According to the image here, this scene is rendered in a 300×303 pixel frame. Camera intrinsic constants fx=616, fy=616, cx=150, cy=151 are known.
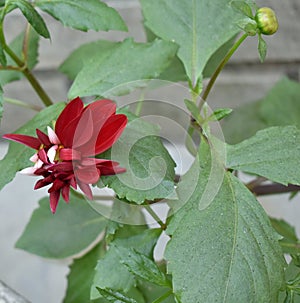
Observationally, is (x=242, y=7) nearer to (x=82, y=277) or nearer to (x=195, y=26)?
(x=195, y=26)

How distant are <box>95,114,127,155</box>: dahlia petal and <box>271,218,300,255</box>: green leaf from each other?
0.16 metres

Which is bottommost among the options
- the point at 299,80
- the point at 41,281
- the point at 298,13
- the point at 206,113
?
the point at 41,281

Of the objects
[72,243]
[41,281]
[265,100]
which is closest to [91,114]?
[72,243]

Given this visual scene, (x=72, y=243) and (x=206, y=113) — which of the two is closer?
(x=206, y=113)

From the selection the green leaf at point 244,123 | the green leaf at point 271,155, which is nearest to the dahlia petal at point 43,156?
the green leaf at point 271,155

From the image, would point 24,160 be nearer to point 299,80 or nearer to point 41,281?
point 41,281

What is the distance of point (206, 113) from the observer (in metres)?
0.40

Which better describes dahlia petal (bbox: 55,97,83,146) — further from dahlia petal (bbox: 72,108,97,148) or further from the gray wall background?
the gray wall background

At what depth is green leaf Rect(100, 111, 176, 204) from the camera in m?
0.33

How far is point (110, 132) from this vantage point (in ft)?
1.07

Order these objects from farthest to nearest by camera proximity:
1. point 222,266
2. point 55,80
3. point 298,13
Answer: point 55,80 < point 298,13 < point 222,266

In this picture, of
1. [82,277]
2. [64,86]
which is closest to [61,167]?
[82,277]

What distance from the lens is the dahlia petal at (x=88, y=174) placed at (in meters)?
0.32

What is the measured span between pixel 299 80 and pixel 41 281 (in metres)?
0.46
